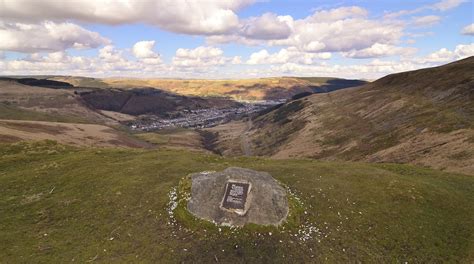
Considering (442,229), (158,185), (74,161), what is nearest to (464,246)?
(442,229)

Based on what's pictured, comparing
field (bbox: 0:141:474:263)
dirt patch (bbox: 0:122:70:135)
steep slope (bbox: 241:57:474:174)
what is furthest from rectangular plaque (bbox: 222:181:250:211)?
dirt patch (bbox: 0:122:70:135)

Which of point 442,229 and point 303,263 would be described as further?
point 442,229

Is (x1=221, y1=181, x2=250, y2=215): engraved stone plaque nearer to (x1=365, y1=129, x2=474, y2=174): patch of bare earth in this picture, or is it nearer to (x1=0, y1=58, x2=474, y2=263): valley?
(x1=0, y1=58, x2=474, y2=263): valley

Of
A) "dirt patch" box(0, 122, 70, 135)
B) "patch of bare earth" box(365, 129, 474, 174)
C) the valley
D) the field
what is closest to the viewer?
the field

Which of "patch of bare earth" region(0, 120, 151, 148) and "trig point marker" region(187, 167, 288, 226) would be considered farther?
"patch of bare earth" region(0, 120, 151, 148)

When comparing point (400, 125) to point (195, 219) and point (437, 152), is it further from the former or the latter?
point (195, 219)

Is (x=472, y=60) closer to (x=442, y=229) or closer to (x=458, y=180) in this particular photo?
(x=458, y=180)

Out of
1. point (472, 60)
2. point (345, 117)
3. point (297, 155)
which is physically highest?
point (472, 60)
